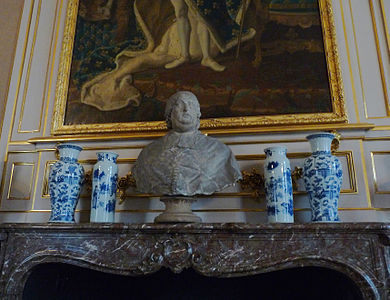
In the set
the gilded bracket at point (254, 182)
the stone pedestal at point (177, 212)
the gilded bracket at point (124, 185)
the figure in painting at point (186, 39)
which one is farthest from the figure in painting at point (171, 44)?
the stone pedestal at point (177, 212)

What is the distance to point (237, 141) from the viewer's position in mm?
2119

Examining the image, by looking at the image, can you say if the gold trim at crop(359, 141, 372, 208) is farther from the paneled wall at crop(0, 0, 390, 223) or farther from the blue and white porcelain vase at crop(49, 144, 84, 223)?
the blue and white porcelain vase at crop(49, 144, 84, 223)

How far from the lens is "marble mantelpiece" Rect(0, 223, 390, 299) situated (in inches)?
55.5

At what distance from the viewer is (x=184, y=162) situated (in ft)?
5.66

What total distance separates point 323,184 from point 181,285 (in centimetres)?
98

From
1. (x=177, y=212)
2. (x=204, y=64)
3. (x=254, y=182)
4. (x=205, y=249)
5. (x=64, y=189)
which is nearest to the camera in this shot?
(x=205, y=249)

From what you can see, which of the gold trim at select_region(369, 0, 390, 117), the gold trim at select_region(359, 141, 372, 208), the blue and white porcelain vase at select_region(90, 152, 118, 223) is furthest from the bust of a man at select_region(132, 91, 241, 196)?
the gold trim at select_region(369, 0, 390, 117)

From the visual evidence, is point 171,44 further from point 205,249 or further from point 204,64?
point 205,249

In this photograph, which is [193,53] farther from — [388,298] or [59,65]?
[388,298]

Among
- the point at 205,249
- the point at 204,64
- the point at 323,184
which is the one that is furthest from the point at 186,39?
the point at 205,249

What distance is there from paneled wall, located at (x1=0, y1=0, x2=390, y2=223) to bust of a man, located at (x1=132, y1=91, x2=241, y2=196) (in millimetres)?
283

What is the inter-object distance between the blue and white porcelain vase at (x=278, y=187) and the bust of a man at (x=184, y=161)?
170 millimetres

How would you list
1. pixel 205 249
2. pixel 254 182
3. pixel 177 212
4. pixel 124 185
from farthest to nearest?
pixel 124 185 → pixel 254 182 → pixel 177 212 → pixel 205 249

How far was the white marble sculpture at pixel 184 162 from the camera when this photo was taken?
1.71 m
